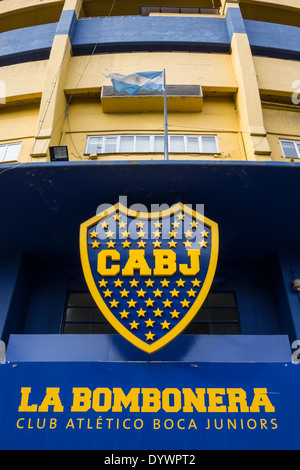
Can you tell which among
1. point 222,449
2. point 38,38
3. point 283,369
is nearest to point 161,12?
point 38,38

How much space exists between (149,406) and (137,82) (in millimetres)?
7446

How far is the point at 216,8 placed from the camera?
12.3 m

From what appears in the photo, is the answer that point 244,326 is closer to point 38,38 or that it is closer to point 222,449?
point 222,449

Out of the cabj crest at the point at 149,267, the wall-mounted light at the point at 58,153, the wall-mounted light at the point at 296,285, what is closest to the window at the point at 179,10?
the wall-mounted light at the point at 58,153

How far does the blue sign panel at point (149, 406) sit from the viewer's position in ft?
16.6

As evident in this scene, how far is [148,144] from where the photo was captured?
9492 millimetres

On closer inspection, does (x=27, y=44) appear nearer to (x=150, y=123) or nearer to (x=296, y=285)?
(x=150, y=123)

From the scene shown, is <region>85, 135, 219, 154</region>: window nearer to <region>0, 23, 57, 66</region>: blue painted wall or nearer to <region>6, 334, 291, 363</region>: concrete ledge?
<region>0, 23, 57, 66</region>: blue painted wall

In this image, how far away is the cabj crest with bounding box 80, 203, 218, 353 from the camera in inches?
227

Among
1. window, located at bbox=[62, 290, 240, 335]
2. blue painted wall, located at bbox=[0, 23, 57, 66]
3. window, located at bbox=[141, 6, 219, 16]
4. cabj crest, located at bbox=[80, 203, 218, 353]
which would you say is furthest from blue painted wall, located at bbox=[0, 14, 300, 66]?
window, located at bbox=[62, 290, 240, 335]

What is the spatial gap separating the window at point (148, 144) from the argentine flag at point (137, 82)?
1139mm

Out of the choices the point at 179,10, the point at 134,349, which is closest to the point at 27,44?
the point at 179,10

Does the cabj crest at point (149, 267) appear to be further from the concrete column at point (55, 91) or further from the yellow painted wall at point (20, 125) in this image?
the yellow painted wall at point (20, 125)

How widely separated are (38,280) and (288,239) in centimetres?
548
